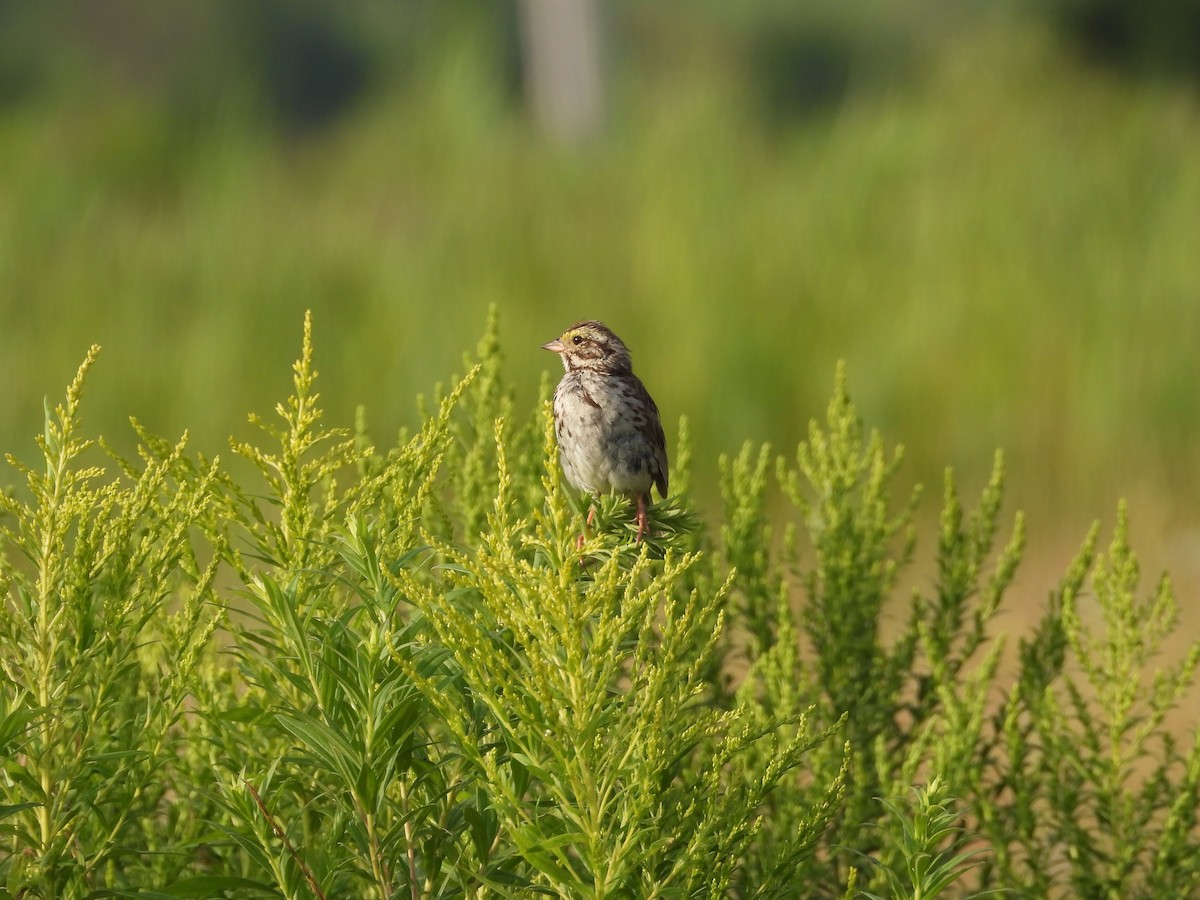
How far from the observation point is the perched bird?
128 inches

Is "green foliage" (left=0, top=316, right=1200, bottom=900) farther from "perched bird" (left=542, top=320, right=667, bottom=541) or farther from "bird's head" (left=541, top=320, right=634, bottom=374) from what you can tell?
"bird's head" (left=541, top=320, right=634, bottom=374)

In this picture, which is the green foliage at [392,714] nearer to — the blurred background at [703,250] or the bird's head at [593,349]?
the bird's head at [593,349]

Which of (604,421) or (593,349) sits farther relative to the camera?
(593,349)

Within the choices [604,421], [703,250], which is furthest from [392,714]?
[703,250]

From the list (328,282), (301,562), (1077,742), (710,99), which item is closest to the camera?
(301,562)

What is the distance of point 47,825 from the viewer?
1969 millimetres

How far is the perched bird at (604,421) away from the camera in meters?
3.26

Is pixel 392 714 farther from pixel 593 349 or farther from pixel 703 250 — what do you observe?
pixel 703 250

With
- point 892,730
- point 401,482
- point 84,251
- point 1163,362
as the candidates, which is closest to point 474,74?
point 84,251

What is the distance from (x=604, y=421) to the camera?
3.30 metres

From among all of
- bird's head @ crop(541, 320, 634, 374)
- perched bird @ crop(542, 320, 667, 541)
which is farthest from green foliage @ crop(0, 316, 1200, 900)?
bird's head @ crop(541, 320, 634, 374)

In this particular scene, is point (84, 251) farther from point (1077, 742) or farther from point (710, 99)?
point (1077, 742)

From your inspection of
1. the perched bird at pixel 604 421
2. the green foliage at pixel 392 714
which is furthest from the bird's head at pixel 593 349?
the green foliage at pixel 392 714

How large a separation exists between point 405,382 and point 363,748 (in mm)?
6801
